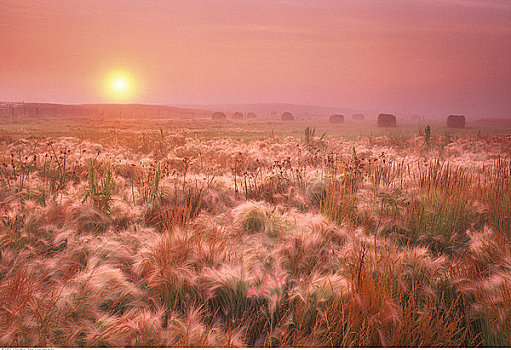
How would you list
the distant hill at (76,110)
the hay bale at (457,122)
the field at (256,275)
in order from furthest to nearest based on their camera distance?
the distant hill at (76,110) → the hay bale at (457,122) → the field at (256,275)

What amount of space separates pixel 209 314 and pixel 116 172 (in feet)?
21.0

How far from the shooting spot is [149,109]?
15625 centimetres

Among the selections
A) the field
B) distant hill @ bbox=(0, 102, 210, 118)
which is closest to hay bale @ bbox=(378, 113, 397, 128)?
the field

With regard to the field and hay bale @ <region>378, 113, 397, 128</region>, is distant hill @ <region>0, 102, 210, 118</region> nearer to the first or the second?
hay bale @ <region>378, 113, 397, 128</region>

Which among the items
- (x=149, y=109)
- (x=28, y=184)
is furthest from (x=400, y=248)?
(x=149, y=109)

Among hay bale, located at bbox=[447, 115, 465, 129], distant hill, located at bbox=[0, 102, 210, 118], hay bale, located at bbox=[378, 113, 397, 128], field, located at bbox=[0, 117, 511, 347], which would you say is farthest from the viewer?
distant hill, located at bbox=[0, 102, 210, 118]

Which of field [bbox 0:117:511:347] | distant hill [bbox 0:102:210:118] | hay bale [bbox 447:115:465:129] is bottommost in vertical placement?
field [bbox 0:117:511:347]

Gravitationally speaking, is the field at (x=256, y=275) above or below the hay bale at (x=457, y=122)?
below

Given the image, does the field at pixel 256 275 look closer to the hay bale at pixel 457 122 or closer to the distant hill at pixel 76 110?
the hay bale at pixel 457 122

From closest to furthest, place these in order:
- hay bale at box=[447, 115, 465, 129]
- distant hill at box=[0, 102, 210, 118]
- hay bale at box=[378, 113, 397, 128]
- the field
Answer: the field, hay bale at box=[447, 115, 465, 129], hay bale at box=[378, 113, 397, 128], distant hill at box=[0, 102, 210, 118]

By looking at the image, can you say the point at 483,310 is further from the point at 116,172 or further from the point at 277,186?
the point at 116,172

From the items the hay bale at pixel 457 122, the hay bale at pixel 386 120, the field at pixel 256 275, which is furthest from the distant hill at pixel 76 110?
the field at pixel 256 275

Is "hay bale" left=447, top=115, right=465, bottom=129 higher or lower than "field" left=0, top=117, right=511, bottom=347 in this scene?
higher

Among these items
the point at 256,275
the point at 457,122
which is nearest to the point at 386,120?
the point at 457,122
